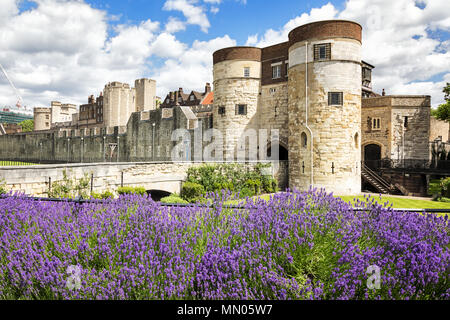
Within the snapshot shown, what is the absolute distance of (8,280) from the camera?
3055mm

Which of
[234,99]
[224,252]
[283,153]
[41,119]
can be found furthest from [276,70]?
[41,119]

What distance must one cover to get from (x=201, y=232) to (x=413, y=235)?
2264 mm

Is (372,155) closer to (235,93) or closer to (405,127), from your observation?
(405,127)

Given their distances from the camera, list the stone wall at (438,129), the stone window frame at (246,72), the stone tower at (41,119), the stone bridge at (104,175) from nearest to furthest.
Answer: the stone bridge at (104,175) < the stone window frame at (246,72) < the stone wall at (438,129) < the stone tower at (41,119)

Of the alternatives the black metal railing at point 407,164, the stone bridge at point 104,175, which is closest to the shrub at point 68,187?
the stone bridge at point 104,175

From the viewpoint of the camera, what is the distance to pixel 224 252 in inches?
121

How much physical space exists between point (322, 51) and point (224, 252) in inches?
736

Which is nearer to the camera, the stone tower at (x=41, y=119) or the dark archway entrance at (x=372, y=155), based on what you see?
the dark archway entrance at (x=372, y=155)

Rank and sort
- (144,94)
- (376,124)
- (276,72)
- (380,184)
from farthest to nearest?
(144,94) → (376,124) → (276,72) → (380,184)

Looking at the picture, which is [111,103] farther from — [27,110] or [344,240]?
[27,110]

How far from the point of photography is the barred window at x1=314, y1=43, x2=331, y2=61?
19094mm

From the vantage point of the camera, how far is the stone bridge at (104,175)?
10.7 meters

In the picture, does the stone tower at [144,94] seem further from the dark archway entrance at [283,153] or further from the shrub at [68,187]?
A: the shrub at [68,187]
